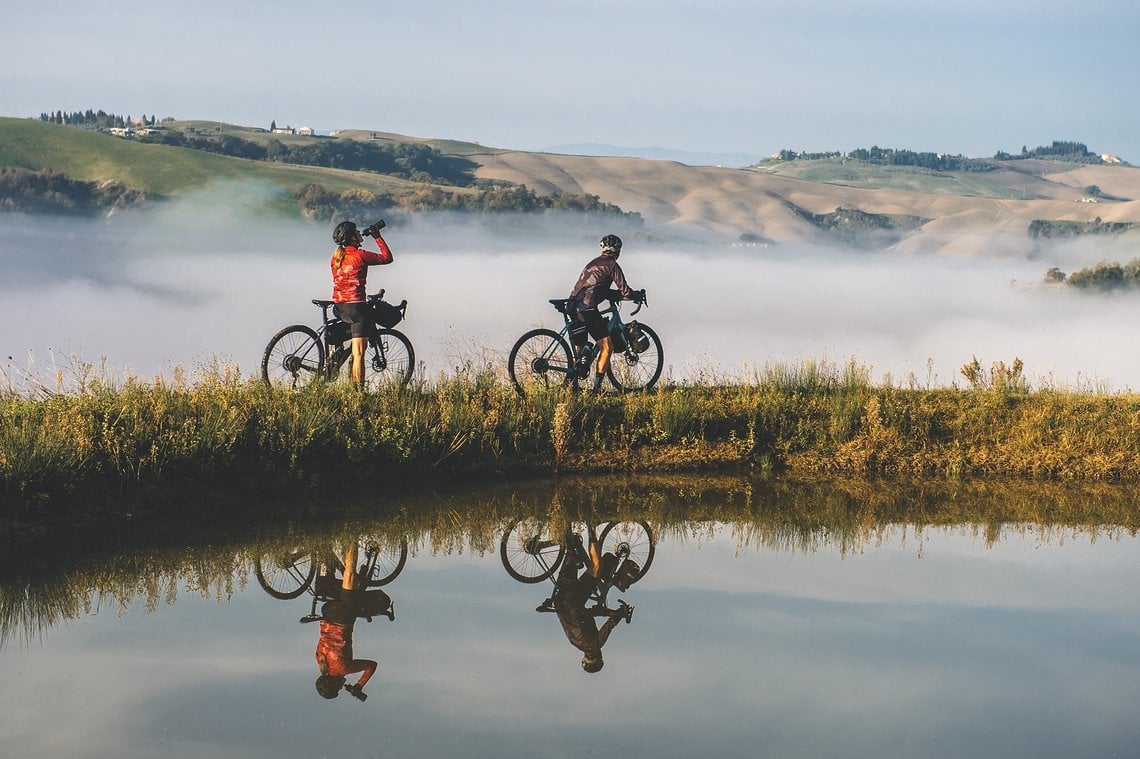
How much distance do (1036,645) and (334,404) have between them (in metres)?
7.30

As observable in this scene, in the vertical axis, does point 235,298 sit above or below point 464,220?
below

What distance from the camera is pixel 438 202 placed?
549 feet

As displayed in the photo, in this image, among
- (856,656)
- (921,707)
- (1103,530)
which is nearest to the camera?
(921,707)

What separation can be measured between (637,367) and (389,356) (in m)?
3.02

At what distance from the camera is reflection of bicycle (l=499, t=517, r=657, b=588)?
10.4m

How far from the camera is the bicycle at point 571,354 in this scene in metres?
15.5

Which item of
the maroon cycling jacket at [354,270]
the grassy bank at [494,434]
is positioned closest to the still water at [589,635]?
the grassy bank at [494,434]

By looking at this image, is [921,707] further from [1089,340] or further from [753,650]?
[1089,340]

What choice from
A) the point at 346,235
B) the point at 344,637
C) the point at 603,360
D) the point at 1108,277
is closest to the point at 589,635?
the point at 344,637

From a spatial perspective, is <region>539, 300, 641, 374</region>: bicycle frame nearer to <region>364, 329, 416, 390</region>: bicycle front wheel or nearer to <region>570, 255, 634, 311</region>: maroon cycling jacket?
<region>570, 255, 634, 311</region>: maroon cycling jacket

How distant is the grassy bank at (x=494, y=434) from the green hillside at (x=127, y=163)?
153179 millimetres

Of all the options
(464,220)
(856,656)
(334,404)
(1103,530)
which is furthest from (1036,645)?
(464,220)

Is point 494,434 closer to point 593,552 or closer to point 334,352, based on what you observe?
point 334,352

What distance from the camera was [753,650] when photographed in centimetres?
855
